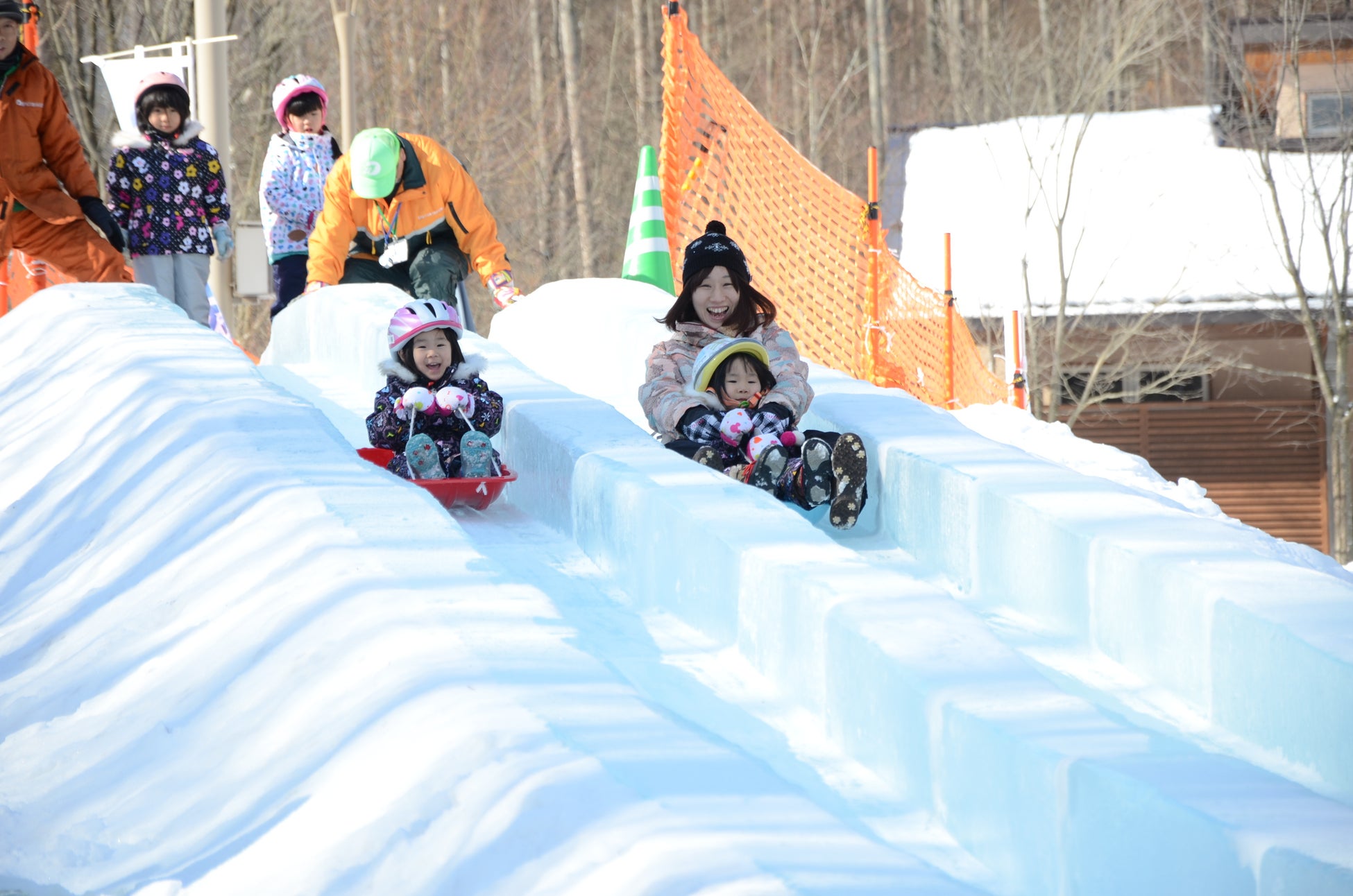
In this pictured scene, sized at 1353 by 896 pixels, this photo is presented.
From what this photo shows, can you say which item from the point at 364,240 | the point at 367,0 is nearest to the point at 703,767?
the point at 364,240

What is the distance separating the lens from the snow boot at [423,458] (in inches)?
184

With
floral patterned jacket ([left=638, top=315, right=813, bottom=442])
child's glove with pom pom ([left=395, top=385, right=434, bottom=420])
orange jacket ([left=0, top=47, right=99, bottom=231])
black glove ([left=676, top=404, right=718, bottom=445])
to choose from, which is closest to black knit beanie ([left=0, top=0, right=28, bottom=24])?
orange jacket ([left=0, top=47, right=99, bottom=231])

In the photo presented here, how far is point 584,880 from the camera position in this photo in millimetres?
1955

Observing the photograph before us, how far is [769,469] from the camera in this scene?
465 cm

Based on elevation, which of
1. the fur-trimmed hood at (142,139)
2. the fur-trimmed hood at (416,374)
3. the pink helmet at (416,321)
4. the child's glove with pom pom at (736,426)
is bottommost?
the child's glove with pom pom at (736,426)

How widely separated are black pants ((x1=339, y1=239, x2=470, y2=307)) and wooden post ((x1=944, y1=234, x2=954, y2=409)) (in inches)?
123

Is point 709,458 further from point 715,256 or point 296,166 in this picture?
point 296,166

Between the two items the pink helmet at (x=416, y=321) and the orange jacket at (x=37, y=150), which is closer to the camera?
the pink helmet at (x=416, y=321)

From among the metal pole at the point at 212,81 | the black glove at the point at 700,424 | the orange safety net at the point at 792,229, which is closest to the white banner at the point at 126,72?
the metal pole at the point at 212,81

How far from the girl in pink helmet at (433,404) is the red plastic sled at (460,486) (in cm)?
6

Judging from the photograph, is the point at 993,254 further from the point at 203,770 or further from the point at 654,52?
the point at 203,770

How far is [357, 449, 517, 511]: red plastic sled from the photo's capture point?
4520 millimetres

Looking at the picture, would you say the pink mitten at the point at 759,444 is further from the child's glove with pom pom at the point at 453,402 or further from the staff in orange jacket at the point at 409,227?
the staff in orange jacket at the point at 409,227

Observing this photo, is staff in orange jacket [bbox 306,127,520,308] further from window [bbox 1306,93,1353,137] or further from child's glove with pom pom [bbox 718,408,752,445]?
window [bbox 1306,93,1353,137]
